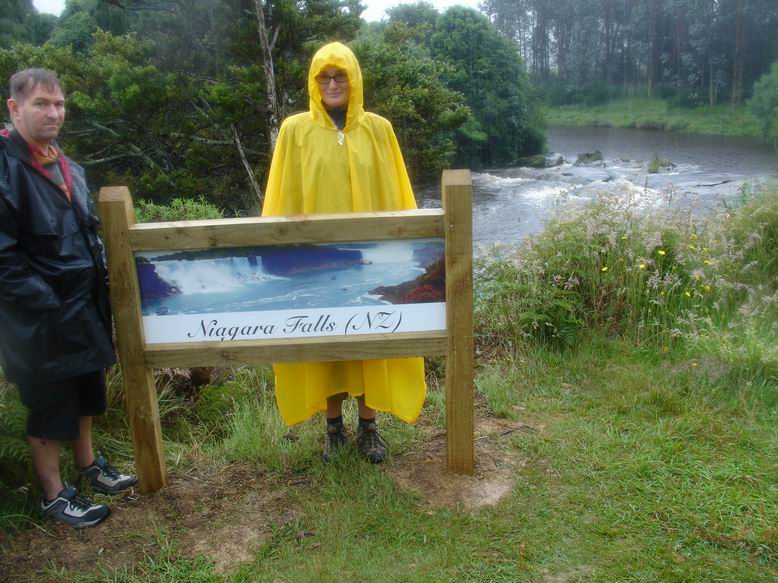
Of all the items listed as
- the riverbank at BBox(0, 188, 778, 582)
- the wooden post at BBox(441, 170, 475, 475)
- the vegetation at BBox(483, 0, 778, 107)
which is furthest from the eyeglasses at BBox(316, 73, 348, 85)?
the vegetation at BBox(483, 0, 778, 107)

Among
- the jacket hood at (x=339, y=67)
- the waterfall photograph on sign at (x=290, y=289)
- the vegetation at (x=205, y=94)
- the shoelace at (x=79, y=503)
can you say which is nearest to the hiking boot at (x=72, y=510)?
the shoelace at (x=79, y=503)

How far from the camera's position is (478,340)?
4848mm

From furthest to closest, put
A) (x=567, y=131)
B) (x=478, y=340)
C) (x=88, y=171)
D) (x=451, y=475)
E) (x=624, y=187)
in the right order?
(x=567, y=131) < (x=88, y=171) < (x=624, y=187) < (x=478, y=340) < (x=451, y=475)

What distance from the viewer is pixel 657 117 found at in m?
31.2

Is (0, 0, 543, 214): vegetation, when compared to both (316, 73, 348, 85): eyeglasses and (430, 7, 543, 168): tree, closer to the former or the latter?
(316, 73, 348, 85): eyeglasses

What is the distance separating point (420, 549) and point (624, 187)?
16.2 ft

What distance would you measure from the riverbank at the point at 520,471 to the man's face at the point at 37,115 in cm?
117

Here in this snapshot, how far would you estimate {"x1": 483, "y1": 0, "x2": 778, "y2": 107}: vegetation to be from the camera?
24656 millimetres

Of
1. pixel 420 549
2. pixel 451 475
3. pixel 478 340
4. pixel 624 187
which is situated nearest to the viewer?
pixel 420 549

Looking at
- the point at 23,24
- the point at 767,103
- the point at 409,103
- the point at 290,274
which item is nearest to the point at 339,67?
the point at 290,274

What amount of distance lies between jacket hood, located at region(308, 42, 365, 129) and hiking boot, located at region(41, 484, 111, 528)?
1.84 metres

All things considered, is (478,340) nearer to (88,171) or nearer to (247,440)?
(247,440)

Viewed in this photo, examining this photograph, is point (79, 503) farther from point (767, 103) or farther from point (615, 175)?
point (767, 103)

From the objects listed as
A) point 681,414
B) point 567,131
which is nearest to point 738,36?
point 567,131
